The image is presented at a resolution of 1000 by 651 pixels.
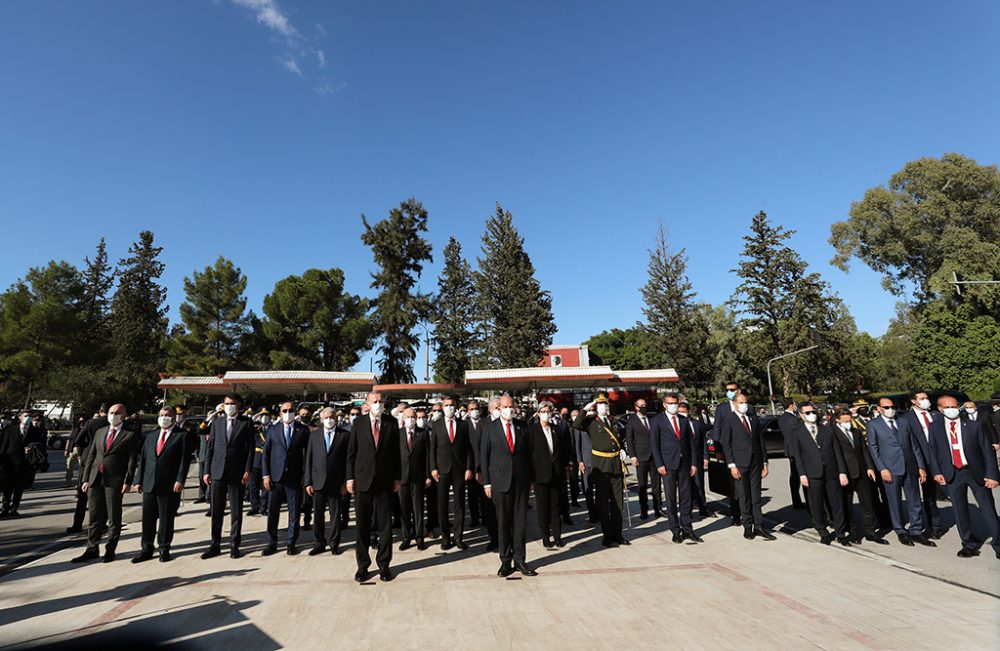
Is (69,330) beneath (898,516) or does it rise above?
above

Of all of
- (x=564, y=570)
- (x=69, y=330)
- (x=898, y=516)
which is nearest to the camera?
(x=564, y=570)

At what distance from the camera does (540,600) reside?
4.88 m

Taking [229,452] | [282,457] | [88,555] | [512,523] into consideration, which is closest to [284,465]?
[282,457]

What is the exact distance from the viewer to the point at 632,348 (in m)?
80.9

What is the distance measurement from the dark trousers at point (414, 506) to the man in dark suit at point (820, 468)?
572cm

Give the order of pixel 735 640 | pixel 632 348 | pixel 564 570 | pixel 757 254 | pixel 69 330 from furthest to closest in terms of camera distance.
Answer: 1. pixel 632 348
2. pixel 757 254
3. pixel 69 330
4. pixel 564 570
5. pixel 735 640

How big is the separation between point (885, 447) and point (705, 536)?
120 inches

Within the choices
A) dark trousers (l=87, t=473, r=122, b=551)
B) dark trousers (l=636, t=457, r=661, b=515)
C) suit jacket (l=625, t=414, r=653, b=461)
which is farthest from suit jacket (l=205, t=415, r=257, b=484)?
dark trousers (l=636, t=457, r=661, b=515)

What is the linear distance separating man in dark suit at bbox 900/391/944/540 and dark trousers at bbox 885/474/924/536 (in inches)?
6.2

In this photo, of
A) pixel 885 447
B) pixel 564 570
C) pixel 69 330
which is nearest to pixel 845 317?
pixel 885 447

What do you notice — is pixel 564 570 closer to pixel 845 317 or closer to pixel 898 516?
pixel 898 516

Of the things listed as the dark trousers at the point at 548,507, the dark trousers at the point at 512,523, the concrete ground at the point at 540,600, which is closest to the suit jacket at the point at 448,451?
the dark trousers at the point at 548,507

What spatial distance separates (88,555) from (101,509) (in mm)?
590

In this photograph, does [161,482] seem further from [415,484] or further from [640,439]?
[640,439]
